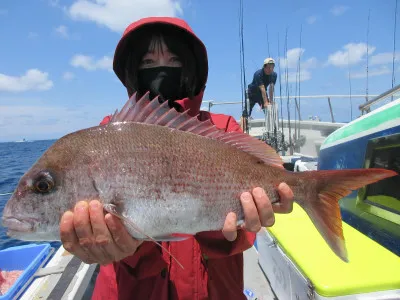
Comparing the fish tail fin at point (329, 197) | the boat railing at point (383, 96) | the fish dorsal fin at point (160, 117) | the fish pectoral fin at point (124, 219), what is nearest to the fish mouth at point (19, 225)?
the fish pectoral fin at point (124, 219)

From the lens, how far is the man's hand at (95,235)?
153 cm

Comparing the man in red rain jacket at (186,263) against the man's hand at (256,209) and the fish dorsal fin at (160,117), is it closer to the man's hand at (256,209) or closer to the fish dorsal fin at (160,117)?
the man's hand at (256,209)

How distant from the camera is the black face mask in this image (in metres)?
2.53

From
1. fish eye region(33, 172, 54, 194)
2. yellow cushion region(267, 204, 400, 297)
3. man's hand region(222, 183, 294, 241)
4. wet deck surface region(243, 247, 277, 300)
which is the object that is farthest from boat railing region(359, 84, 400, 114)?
fish eye region(33, 172, 54, 194)

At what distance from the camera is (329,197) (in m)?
1.76

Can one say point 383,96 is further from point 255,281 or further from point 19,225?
point 19,225

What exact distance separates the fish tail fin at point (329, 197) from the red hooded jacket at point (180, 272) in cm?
48

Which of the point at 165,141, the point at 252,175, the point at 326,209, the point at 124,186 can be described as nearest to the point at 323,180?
the point at 326,209

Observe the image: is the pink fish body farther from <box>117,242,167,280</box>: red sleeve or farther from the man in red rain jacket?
<box>117,242,167,280</box>: red sleeve

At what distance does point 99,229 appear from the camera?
1.58 m

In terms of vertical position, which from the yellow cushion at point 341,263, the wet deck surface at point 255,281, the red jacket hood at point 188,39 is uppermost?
the red jacket hood at point 188,39

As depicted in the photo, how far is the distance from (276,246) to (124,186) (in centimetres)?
176

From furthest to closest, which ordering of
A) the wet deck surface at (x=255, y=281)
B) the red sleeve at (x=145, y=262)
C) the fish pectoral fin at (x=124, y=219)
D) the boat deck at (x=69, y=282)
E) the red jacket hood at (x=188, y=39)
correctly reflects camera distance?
the wet deck surface at (x=255, y=281)
the boat deck at (x=69, y=282)
the red jacket hood at (x=188, y=39)
the red sleeve at (x=145, y=262)
the fish pectoral fin at (x=124, y=219)

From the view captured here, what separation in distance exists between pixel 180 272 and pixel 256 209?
0.69 metres
